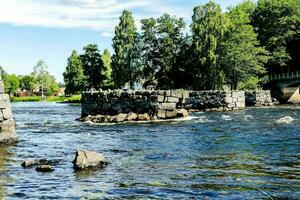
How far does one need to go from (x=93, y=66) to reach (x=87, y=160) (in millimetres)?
93105

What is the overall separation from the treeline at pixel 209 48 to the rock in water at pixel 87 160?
5671cm

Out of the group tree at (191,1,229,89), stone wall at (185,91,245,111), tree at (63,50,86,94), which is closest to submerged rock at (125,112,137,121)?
stone wall at (185,91,245,111)

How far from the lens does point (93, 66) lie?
352ft

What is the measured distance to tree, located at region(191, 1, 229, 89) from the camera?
71625 mm

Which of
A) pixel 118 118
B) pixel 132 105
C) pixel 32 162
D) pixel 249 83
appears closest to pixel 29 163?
pixel 32 162

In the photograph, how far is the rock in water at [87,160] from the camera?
15.1m

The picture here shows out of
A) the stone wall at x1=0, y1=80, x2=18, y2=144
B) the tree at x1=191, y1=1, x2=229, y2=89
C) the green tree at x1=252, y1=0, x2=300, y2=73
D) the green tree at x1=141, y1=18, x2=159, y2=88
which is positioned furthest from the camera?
the green tree at x1=252, y1=0, x2=300, y2=73

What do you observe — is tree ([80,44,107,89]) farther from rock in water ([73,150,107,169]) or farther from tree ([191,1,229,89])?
rock in water ([73,150,107,169])

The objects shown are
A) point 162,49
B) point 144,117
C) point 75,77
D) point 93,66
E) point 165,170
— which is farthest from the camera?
point 75,77

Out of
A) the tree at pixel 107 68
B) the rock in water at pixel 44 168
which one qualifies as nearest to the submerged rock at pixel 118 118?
the rock in water at pixel 44 168

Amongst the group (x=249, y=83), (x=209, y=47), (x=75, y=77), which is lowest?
(x=249, y=83)

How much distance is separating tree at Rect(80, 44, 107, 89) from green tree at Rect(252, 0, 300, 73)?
35.9 metres

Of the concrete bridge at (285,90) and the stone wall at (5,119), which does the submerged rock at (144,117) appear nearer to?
the stone wall at (5,119)

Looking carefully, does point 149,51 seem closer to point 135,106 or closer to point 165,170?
point 135,106
